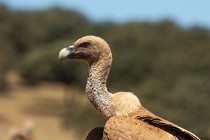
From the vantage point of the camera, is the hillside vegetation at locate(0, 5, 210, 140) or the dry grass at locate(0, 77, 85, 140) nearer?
the hillside vegetation at locate(0, 5, 210, 140)

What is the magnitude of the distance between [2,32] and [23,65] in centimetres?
644

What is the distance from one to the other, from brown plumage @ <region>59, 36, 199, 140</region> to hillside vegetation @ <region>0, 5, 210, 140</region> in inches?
992

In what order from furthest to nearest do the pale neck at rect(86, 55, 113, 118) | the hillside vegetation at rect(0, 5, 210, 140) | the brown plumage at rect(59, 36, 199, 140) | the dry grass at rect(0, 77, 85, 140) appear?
1. the dry grass at rect(0, 77, 85, 140)
2. the hillside vegetation at rect(0, 5, 210, 140)
3. the pale neck at rect(86, 55, 113, 118)
4. the brown plumage at rect(59, 36, 199, 140)

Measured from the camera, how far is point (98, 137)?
5.06 metres

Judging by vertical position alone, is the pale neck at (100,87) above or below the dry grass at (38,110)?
below

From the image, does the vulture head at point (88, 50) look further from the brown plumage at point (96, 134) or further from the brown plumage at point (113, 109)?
the brown plumage at point (96, 134)

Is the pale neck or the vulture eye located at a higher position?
the vulture eye

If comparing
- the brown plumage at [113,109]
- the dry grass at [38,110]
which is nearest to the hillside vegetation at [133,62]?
the dry grass at [38,110]

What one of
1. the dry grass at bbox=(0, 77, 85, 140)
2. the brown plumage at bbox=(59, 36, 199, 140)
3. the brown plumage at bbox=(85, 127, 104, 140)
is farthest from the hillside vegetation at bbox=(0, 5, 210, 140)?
the brown plumage at bbox=(59, 36, 199, 140)

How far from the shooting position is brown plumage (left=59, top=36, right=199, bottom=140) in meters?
4.74

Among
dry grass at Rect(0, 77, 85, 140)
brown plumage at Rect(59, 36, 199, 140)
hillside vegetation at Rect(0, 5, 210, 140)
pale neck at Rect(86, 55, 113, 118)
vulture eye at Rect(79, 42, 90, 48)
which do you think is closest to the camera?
brown plumage at Rect(59, 36, 199, 140)

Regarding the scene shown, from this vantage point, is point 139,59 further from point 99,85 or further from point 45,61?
point 99,85

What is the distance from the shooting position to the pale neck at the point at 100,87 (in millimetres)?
4906

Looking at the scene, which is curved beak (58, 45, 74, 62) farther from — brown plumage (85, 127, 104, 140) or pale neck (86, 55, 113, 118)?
brown plumage (85, 127, 104, 140)
